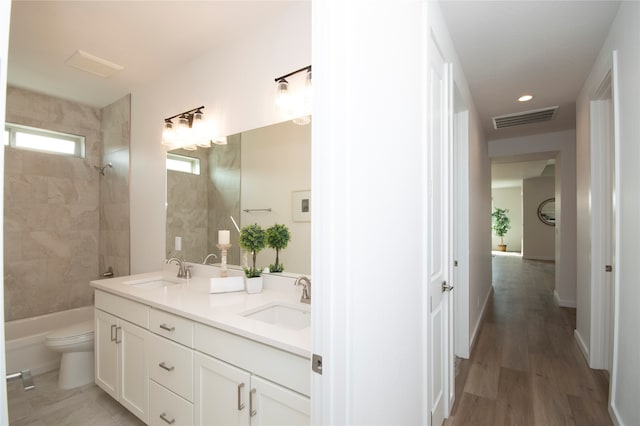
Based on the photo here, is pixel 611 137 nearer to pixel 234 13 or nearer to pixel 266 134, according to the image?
pixel 266 134

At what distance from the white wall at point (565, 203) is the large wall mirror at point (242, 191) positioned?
4432mm

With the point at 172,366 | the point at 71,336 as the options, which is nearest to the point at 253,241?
the point at 172,366

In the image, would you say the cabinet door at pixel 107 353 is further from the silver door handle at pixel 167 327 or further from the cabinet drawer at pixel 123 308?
the silver door handle at pixel 167 327

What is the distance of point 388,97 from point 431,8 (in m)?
0.87

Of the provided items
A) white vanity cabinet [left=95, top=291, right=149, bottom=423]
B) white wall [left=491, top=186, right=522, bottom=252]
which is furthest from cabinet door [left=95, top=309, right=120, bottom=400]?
white wall [left=491, top=186, right=522, bottom=252]

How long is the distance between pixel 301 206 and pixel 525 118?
11.5 ft

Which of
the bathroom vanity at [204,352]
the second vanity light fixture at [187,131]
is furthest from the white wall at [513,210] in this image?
the bathroom vanity at [204,352]

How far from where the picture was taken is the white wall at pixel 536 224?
9070 mm

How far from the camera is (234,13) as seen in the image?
6.54 ft

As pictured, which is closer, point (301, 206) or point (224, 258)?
point (301, 206)

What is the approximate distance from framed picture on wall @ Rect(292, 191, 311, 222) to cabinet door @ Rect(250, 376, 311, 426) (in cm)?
98

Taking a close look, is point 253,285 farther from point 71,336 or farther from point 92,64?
point 92,64

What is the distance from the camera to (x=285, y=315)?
Answer: 1.75 metres

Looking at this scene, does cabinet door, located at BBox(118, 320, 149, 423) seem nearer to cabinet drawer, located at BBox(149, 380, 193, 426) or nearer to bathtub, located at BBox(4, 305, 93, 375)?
cabinet drawer, located at BBox(149, 380, 193, 426)
